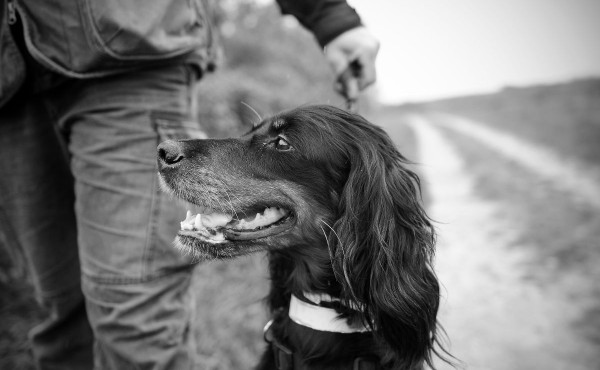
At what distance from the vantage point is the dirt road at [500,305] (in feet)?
10.7

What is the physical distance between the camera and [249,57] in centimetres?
1341

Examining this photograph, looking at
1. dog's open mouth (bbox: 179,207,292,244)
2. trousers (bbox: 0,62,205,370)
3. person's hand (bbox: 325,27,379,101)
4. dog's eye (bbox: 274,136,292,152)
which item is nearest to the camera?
trousers (bbox: 0,62,205,370)

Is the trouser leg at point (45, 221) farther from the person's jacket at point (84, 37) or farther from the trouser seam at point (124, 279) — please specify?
the trouser seam at point (124, 279)

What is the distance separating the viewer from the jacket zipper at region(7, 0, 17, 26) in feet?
5.46

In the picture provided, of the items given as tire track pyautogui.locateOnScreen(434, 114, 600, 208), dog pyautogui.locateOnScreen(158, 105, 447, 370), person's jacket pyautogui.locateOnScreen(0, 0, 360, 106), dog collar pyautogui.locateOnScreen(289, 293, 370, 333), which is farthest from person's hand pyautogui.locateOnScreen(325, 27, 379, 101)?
tire track pyautogui.locateOnScreen(434, 114, 600, 208)

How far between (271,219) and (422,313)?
793 millimetres

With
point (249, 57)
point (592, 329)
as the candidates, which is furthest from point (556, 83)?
point (592, 329)

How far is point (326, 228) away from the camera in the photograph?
2.00 metres

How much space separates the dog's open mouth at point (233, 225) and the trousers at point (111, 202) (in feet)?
0.33

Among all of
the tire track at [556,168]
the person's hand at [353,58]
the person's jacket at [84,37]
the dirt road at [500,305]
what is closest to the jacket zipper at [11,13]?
the person's jacket at [84,37]

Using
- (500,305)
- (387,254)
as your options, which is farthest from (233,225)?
(500,305)

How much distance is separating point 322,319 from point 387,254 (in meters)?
0.42

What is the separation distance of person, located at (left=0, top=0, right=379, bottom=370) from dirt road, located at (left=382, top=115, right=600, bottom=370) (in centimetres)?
131

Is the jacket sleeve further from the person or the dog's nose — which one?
the dog's nose
